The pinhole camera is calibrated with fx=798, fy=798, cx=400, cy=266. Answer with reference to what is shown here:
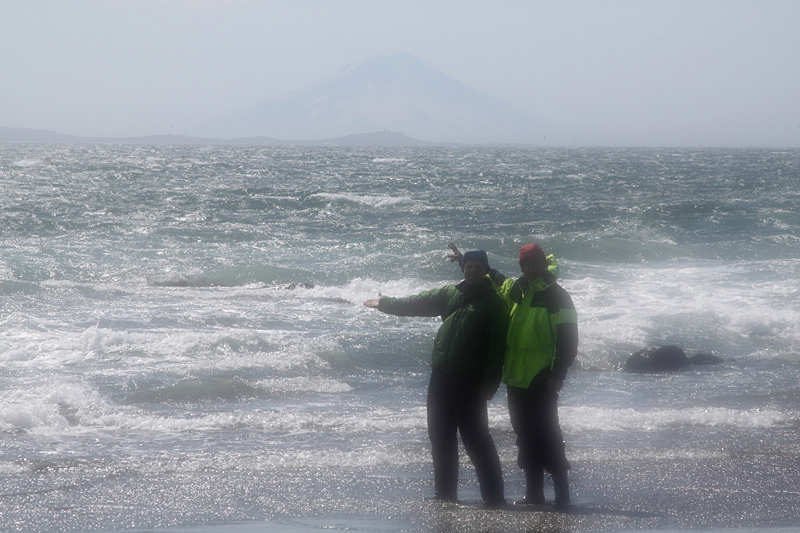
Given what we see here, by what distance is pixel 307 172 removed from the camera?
55250 millimetres

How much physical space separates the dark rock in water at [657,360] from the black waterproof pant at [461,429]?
5457 mm

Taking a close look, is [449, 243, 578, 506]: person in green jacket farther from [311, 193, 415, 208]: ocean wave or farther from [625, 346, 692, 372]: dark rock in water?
[311, 193, 415, 208]: ocean wave

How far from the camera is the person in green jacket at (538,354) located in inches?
177

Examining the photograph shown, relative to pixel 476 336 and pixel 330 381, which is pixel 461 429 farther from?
pixel 330 381

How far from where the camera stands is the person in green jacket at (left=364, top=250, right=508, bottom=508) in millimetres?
4543

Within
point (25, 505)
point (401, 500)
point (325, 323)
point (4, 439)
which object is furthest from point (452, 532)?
point (325, 323)

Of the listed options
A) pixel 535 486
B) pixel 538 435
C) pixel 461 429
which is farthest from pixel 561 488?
pixel 461 429

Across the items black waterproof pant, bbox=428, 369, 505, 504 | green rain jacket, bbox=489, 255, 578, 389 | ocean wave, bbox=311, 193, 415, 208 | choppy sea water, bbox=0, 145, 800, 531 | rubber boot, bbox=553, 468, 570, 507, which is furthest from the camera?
ocean wave, bbox=311, 193, 415, 208

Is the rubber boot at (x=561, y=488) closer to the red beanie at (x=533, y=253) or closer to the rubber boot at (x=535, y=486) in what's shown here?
the rubber boot at (x=535, y=486)

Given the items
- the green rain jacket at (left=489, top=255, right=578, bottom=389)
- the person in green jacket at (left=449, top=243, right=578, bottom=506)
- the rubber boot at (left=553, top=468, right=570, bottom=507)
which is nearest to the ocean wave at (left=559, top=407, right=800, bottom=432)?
the rubber boot at (left=553, top=468, right=570, bottom=507)

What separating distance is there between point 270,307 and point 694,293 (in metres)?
8.03

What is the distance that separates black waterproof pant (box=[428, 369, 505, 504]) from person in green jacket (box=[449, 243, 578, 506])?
0.19m

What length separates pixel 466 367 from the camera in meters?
4.55

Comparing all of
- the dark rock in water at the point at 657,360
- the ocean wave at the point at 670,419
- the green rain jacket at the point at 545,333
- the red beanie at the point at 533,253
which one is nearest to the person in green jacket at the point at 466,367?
the green rain jacket at the point at 545,333
